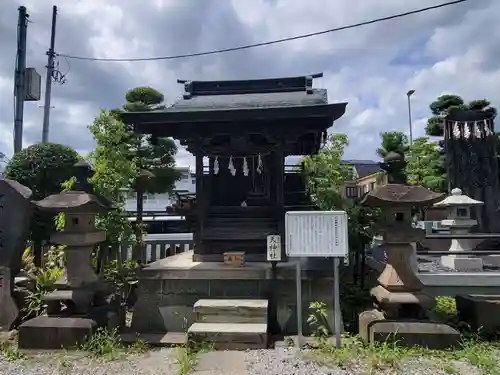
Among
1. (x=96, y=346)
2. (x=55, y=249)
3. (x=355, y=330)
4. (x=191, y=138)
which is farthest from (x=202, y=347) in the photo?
(x=55, y=249)

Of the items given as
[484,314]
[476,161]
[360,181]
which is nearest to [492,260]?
[476,161]

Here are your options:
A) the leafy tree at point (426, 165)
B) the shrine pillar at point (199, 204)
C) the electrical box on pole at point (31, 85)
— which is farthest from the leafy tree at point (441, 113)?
the electrical box on pole at point (31, 85)

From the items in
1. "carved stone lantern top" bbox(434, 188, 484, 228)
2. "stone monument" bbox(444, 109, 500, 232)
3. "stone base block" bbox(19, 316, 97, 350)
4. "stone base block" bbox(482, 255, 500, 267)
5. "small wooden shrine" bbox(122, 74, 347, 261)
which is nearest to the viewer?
"stone base block" bbox(19, 316, 97, 350)

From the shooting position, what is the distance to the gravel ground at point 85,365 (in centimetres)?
Answer: 397

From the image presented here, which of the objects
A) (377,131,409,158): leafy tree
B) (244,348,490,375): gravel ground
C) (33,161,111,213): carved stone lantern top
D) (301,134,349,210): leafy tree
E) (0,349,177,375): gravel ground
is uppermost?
(377,131,409,158): leafy tree

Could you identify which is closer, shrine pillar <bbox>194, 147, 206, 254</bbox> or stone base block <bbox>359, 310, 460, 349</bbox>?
stone base block <bbox>359, 310, 460, 349</bbox>

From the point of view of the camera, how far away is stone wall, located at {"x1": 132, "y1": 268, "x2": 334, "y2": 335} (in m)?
5.51

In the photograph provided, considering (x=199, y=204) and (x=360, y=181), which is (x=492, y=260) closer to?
Result: (x=199, y=204)

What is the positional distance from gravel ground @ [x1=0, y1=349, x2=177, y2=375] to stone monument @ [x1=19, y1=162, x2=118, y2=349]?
0.94 feet

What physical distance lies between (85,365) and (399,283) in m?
4.07

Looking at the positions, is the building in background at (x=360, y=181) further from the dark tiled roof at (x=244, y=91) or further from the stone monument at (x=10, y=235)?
the stone monument at (x=10, y=235)

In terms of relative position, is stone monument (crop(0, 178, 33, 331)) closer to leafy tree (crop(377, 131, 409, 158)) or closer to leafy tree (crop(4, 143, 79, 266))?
leafy tree (crop(4, 143, 79, 266))

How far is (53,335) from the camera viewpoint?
4637 millimetres

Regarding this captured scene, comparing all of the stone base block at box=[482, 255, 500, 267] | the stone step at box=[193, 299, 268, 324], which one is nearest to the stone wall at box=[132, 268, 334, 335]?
A: the stone step at box=[193, 299, 268, 324]
